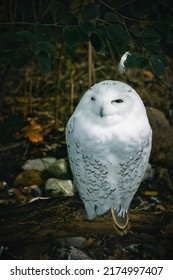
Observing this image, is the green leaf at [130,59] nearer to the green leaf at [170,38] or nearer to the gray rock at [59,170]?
the green leaf at [170,38]

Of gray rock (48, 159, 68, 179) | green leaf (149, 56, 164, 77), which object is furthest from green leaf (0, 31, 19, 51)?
gray rock (48, 159, 68, 179)

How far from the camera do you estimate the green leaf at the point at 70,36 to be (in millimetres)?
1142

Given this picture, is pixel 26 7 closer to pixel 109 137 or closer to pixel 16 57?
pixel 16 57

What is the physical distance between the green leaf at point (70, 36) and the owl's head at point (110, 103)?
123mm

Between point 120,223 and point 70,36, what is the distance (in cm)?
55

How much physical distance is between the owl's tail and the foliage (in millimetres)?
442

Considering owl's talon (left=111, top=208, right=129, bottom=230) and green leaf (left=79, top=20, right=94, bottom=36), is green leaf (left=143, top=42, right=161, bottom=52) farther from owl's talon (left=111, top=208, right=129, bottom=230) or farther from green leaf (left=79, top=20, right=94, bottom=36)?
owl's talon (left=111, top=208, right=129, bottom=230)

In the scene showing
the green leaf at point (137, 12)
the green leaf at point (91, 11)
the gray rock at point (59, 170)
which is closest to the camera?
A: the green leaf at point (91, 11)

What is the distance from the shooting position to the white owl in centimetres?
117

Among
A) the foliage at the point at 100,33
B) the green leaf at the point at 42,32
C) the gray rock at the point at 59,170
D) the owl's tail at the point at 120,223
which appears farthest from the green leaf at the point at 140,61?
the gray rock at the point at 59,170

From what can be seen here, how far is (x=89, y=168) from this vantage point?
123 cm

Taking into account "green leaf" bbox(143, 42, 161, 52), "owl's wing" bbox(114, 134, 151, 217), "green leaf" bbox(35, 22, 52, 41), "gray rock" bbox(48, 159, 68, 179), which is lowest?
"gray rock" bbox(48, 159, 68, 179)

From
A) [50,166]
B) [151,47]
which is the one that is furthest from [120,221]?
[151,47]
